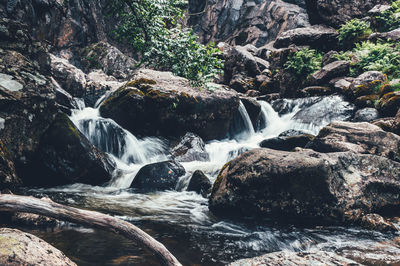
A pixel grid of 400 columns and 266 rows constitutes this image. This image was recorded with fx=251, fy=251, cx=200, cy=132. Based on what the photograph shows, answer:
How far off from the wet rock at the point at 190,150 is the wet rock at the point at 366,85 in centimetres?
808

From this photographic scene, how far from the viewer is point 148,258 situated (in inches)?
122

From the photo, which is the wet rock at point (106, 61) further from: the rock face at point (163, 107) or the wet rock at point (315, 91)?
the wet rock at point (315, 91)

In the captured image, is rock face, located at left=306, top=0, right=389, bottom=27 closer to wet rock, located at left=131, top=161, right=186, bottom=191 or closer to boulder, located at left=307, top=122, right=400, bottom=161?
boulder, located at left=307, top=122, right=400, bottom=161

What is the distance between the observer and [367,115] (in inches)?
415

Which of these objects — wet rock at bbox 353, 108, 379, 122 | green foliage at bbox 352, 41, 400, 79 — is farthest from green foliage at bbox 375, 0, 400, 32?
wet rock at bbox 353, 108, 379, 122

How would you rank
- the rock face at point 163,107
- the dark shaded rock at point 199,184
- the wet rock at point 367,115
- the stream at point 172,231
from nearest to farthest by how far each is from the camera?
the stream at point 172,231, the dark shaded rock at point 199,184, the rock face at point 163,107, the wet rock at point 367,115

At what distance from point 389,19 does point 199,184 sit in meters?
21.3

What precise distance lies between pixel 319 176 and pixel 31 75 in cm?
713

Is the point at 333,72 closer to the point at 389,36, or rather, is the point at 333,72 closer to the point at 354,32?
the point at 389,36

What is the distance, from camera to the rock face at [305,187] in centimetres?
438

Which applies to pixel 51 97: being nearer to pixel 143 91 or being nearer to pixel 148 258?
pixel 143 91

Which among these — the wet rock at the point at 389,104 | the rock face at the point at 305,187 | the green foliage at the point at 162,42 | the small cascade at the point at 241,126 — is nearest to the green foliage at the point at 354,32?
the wet rock at the point at 389,104

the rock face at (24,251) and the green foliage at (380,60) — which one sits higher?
the green foliage at (380,60)

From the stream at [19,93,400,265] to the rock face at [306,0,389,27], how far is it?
910 inches
